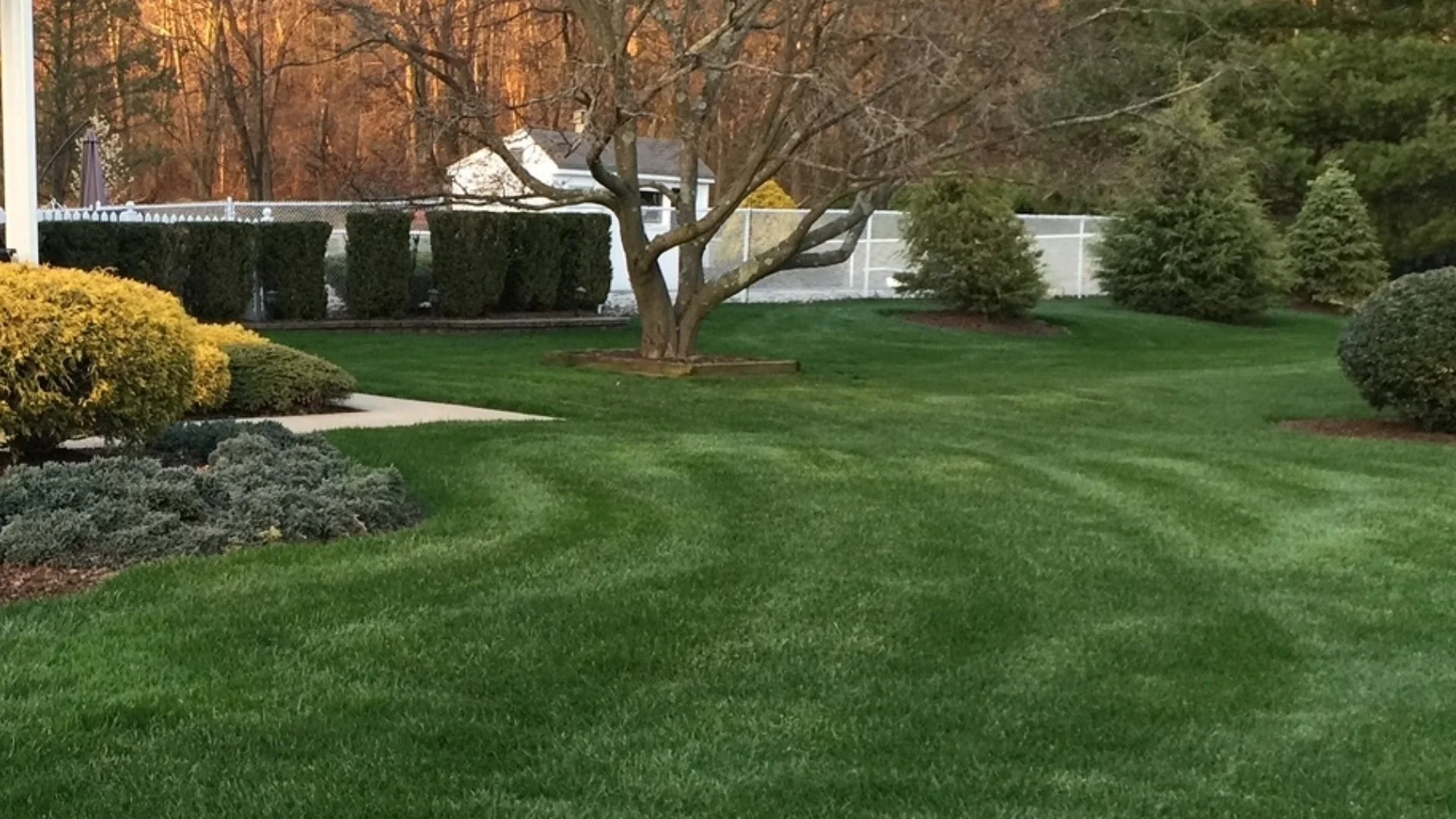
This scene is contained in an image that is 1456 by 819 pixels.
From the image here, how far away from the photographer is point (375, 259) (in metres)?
18.2

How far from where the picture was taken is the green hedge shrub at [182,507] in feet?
18.8

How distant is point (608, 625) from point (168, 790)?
5.94 ft

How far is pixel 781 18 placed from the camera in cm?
1374

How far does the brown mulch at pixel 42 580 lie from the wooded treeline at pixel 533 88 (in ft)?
26.6

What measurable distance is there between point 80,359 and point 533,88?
→ 1318 centimetres

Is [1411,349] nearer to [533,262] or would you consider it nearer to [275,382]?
[275,382]

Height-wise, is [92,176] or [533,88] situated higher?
[533,88]

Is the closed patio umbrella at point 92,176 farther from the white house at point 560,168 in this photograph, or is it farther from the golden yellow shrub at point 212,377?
the golden yellow shrub at point 212,377

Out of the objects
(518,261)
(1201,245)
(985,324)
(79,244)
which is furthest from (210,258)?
(1201,245)

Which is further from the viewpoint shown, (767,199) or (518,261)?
(767,199)

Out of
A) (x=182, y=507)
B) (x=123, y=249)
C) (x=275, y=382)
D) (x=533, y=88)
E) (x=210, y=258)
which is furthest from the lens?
(x=533, y=88)

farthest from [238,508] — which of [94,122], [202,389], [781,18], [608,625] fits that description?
[94,122]

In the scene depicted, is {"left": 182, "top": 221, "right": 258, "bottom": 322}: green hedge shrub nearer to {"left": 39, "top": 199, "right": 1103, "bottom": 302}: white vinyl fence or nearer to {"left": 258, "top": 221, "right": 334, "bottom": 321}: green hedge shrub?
{"left": 258, "top": 221, "right": 334, "bottom": 321}: green hedge shrub

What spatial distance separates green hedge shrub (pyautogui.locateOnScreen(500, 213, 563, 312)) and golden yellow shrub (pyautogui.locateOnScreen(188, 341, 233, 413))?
957 cm
